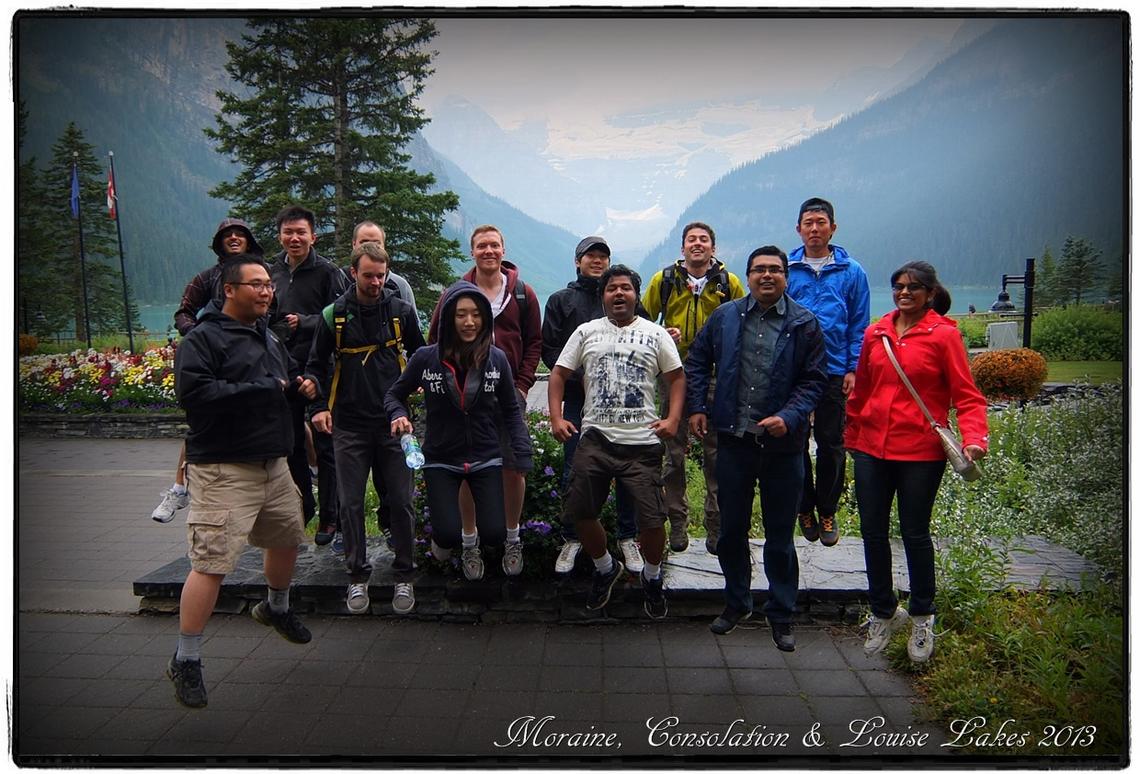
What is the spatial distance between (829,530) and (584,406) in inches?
82.5

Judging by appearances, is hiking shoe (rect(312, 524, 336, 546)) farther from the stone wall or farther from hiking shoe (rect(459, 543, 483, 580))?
the stone wall

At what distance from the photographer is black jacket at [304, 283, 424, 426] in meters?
4.19

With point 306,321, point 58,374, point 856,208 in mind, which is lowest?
point 58,374

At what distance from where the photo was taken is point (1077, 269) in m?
3.77

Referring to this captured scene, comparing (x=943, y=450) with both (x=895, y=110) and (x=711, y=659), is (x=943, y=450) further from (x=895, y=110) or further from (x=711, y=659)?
(x=895, y=110)

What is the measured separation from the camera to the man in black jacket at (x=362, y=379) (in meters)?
4.18

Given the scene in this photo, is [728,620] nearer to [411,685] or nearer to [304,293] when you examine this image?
[411,685]

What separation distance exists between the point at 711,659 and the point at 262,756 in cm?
228

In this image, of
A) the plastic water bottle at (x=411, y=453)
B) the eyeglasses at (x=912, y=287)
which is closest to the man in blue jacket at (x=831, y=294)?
the eyeglasses at (x=912, y=287)

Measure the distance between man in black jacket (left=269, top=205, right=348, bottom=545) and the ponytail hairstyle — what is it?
3.29 metres

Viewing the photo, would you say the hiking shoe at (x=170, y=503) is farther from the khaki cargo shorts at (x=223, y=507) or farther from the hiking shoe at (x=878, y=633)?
the hiking shoe at (x=878, y=633)

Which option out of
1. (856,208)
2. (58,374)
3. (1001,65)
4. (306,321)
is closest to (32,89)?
(306,321)

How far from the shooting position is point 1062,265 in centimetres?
397

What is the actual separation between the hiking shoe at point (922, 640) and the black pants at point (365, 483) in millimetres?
2898
